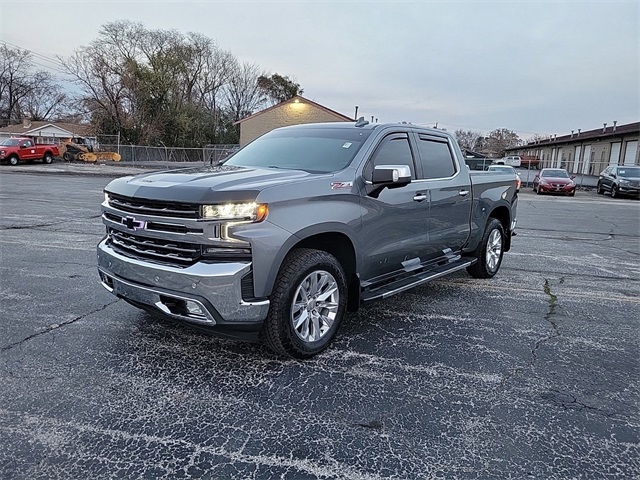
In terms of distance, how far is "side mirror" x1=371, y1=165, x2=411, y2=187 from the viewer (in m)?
3.93

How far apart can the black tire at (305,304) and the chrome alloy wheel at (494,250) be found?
3125mm

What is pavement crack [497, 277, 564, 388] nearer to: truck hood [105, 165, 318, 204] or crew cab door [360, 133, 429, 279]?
crew cab door [360, 133, 429, 279]

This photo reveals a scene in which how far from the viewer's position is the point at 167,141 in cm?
4862

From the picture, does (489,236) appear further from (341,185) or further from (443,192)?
(341,185)

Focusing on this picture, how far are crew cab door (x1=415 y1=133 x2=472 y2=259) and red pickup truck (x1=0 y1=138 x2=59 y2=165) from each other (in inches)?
1343

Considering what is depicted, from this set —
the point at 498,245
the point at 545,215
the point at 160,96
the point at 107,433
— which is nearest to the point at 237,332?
the point at 107,433

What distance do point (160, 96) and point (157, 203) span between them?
4757 centimetres

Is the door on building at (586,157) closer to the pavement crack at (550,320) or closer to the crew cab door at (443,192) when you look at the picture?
the pavement crack at (550,320)

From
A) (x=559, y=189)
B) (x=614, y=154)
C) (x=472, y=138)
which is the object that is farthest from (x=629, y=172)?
(x=472, y=138)

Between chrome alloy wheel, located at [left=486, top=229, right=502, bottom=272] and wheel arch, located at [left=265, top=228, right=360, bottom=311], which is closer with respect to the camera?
wheel arch, located at [left=265, top=228, right=360, bottom=311]

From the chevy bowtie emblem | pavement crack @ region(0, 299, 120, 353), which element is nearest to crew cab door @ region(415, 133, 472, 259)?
the chevy bowtie emblem

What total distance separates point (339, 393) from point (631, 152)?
40097mm

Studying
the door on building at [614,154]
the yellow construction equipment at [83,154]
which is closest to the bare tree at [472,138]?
the door on building at [614,154]

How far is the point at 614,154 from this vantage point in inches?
1517
